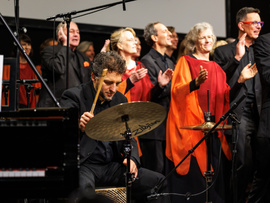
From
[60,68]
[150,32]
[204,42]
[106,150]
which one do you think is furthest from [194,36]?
[106,150]

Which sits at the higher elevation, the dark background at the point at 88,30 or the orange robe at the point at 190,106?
the dark background at the point at 88,30

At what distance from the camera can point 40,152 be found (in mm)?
2742

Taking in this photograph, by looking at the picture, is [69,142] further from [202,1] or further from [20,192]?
[202,1]

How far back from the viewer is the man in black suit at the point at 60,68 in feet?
16.4

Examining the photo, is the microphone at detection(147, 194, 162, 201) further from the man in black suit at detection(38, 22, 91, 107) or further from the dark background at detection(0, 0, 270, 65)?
the dark background at detection(0, 0, 270, 65)

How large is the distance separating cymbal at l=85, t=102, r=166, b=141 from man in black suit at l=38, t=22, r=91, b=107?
5.45 ft

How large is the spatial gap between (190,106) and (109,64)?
4.36 feet

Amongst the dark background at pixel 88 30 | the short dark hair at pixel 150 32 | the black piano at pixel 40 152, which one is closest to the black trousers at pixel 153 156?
the short dark hair at pixel 150 32

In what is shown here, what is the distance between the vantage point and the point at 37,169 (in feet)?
8.89

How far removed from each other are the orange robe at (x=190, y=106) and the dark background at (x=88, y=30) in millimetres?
2174

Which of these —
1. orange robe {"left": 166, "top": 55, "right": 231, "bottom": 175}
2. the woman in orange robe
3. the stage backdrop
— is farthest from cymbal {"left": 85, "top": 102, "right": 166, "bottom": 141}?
the stage backdrop

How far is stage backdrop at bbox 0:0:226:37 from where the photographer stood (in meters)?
6.14

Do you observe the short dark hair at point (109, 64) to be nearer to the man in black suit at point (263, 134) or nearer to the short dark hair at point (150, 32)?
the man in black suit at point (263, 134)

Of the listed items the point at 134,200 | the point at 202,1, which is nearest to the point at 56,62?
the point at 134,200
